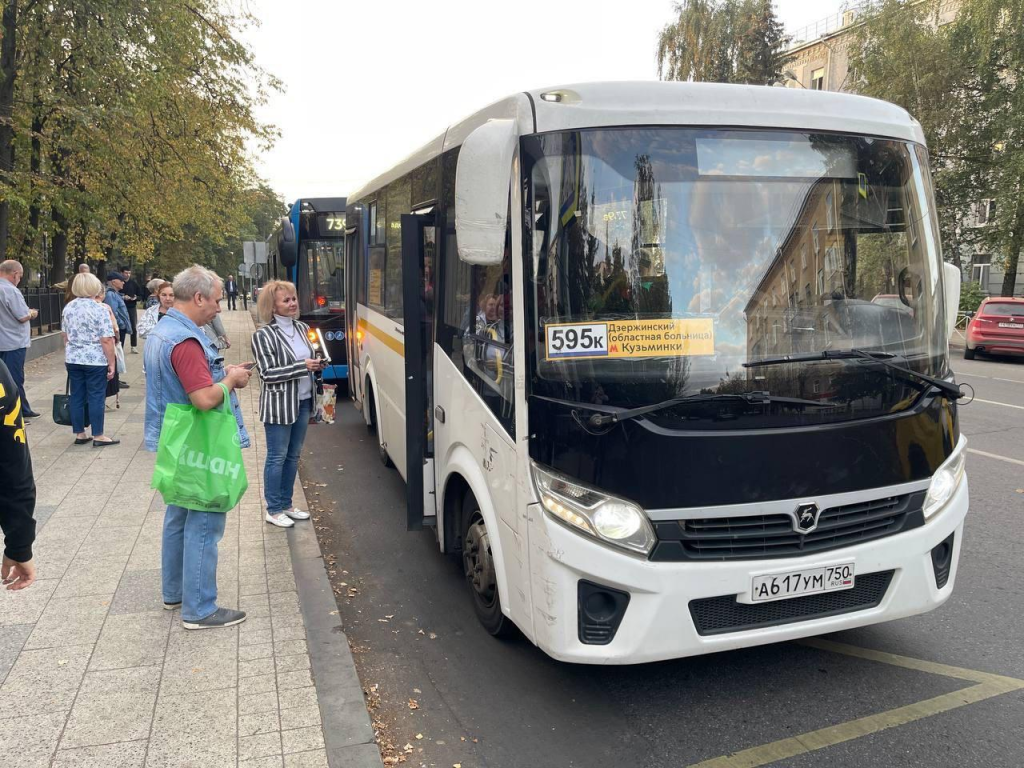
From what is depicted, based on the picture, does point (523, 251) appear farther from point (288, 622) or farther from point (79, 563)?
point (79, 563)

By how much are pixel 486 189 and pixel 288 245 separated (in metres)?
10.2

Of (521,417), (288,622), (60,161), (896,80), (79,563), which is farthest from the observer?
(896,80)

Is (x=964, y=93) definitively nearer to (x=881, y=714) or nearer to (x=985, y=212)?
(x=985, y=212)

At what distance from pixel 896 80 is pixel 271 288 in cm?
2791

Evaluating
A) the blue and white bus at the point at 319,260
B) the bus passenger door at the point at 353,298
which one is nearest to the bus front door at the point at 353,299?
the bus passenger door at the point at 353,298

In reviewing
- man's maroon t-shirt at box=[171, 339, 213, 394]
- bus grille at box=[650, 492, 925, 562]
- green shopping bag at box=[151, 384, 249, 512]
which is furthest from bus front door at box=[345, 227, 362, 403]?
bus grille at box=[650, 492, 925, 562]

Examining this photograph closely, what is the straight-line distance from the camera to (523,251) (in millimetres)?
3455

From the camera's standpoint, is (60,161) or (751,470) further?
(60,161)

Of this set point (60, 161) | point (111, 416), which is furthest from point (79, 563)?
point (60, 161)

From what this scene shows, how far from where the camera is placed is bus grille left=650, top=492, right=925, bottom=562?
129 inches

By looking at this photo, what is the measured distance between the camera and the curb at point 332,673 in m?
3.29

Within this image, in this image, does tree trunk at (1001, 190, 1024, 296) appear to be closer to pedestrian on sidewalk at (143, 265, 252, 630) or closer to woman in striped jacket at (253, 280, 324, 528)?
woman in striped jacket at (253, 280, 324, 528)

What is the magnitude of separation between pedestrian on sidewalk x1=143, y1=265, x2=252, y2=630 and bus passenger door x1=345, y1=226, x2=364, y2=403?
15.7 ft

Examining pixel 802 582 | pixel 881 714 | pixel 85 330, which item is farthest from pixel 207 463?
pixel 85 330
